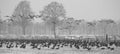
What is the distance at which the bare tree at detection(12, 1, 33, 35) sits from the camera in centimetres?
5141

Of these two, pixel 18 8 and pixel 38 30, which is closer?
pixel 18 8

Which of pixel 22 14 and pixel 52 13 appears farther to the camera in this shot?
pixel 22 14

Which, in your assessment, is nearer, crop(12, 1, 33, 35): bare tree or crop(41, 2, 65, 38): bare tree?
crop(41, 2, 65, 38): bare tree

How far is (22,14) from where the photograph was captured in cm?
5212

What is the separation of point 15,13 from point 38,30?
4869 centimetres

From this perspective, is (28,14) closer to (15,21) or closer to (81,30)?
(15,21)

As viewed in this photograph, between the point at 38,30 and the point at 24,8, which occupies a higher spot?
the point at 24,8

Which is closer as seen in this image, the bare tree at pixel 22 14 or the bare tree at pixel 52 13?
the bare tree at pixel 52 13

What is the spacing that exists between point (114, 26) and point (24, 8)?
40416 millimetres

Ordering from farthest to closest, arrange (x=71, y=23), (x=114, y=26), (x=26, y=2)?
(x=114, y=26) < (x=71, y=23) < (x=26, y=2)

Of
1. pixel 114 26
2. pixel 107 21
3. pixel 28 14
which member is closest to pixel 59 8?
pixel 28 14

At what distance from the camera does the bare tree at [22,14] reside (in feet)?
169

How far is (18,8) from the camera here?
2040 inches

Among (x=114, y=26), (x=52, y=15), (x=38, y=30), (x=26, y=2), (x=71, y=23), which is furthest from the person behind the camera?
(x=38, y=30)
